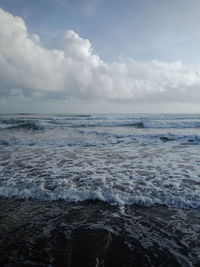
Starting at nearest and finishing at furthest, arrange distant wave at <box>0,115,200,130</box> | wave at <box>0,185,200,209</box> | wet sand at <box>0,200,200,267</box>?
wet sand at <box>0,200,200,267</box>, wave at <box>0,185,200,209</box>, distant wave at <box>0,115,200,130</box>

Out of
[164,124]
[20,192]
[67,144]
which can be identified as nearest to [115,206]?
[20,192]

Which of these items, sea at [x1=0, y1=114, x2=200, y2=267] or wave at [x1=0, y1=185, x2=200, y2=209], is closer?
sea at [x1=0, y1=114, x2=200, y2=267]

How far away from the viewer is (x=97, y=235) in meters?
2.97

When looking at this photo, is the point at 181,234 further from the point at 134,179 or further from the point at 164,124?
the point at 164,124

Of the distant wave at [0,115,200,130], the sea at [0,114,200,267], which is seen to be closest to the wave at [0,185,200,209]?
the sea at [0,114,200,267]

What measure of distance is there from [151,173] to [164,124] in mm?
22449

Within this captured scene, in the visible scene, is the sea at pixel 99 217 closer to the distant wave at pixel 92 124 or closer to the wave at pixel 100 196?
the wave at pixel 100 196

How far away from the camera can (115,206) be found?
398 cm

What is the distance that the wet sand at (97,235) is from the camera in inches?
98.5

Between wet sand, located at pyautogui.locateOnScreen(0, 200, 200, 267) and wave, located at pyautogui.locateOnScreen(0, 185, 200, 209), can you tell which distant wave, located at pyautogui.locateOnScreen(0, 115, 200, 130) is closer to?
wave, located at pyautogui.locateOnScreen(0, 185, 200, 209)

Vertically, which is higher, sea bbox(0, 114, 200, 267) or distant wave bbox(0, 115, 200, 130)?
distant wave bbox(0, 115, 200, 130)

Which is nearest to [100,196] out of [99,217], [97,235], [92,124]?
[99,217]

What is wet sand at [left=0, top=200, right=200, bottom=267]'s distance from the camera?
250cm

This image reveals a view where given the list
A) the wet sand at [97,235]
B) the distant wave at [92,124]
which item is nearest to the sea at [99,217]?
the wet sand at [97,235]
